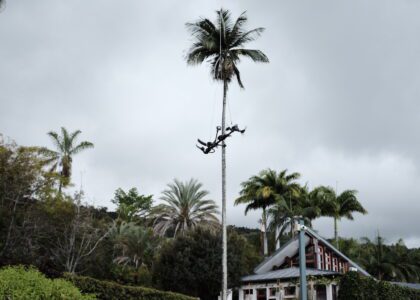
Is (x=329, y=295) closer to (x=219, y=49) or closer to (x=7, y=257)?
(x=219, y=49)

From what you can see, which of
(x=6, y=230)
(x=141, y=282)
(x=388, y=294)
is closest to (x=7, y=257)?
(x=6, y=230)

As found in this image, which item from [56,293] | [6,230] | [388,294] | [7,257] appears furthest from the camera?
[6,230]

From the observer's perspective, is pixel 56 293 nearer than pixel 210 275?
Yes

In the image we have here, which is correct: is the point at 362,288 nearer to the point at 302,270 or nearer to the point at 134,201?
the point at 302,270

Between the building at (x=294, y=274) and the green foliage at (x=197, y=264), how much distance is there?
5.30 feet

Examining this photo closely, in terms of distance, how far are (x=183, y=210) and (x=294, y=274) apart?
1793cm

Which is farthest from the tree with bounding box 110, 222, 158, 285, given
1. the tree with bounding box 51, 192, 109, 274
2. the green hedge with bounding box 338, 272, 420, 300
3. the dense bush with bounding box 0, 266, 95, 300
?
the dense bush with bounding box 0, 266, 95, 300

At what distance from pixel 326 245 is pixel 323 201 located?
24.7 metres

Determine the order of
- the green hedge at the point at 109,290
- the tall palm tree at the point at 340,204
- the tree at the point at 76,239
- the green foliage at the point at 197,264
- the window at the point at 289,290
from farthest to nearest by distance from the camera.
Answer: the tall palm tree at the point at 340,204 < the tree at the point at 76,239 < the green foliage at the point at 197,264 < the window at the point at 289,290 < the green hedge at the point at 109,290

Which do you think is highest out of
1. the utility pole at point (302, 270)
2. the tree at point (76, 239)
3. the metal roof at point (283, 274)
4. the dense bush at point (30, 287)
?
the tree at point (76, 239)

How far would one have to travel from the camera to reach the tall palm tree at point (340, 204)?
200ft

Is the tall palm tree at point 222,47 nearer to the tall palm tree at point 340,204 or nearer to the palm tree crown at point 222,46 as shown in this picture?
the palm tree crown at point 222,46

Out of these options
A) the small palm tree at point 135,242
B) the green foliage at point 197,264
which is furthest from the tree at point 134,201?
the green foliage at point 197,264

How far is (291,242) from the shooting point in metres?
37.5
